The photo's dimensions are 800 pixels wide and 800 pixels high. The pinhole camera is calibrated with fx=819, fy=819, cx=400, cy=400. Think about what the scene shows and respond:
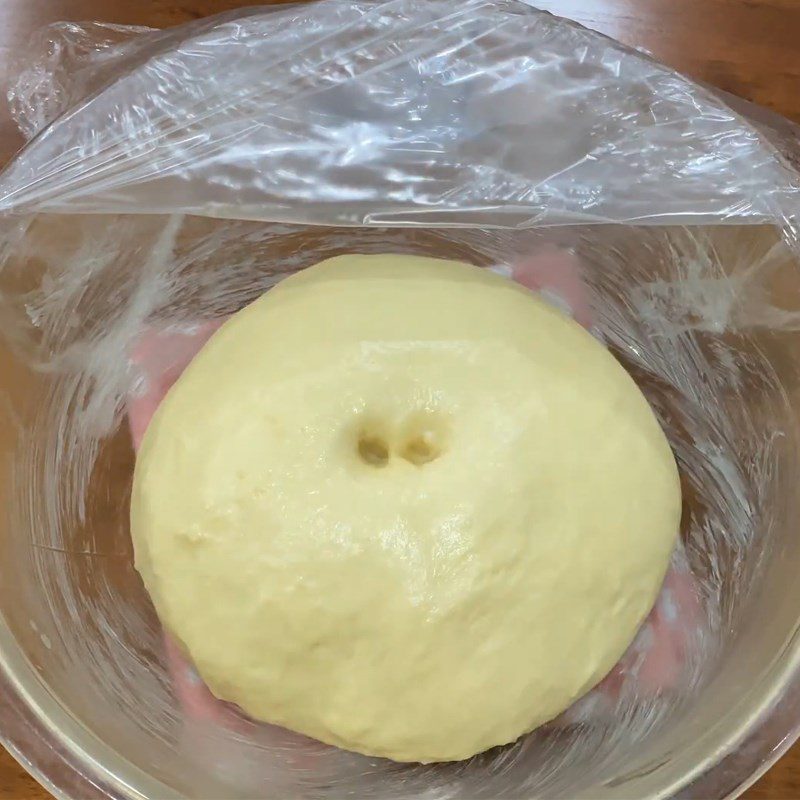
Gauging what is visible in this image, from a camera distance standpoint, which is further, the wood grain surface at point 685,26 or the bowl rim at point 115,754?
the wood grain surface at point 685,26

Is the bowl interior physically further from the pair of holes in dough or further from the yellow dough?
the pair of holes in dough

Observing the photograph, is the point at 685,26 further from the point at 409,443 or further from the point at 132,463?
the point at 132,463

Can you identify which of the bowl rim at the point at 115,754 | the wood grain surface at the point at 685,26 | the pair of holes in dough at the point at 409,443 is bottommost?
the bowl rim at the point at 115,754

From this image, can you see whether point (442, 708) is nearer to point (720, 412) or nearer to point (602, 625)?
point (602, 625)

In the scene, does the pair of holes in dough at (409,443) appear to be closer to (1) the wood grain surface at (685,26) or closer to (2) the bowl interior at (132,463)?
(2) the bowl interior at (132,463)

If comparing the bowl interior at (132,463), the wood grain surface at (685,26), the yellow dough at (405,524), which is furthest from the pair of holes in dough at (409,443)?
the wood grain surface at (685,26)

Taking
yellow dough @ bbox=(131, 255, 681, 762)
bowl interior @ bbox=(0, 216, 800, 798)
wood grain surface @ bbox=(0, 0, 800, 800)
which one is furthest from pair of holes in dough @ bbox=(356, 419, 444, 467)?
wood grain surface @ bbox=(0, 0, 800, 800)

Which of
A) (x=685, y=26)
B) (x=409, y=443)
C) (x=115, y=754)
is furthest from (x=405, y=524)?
(x=685, y=26)
